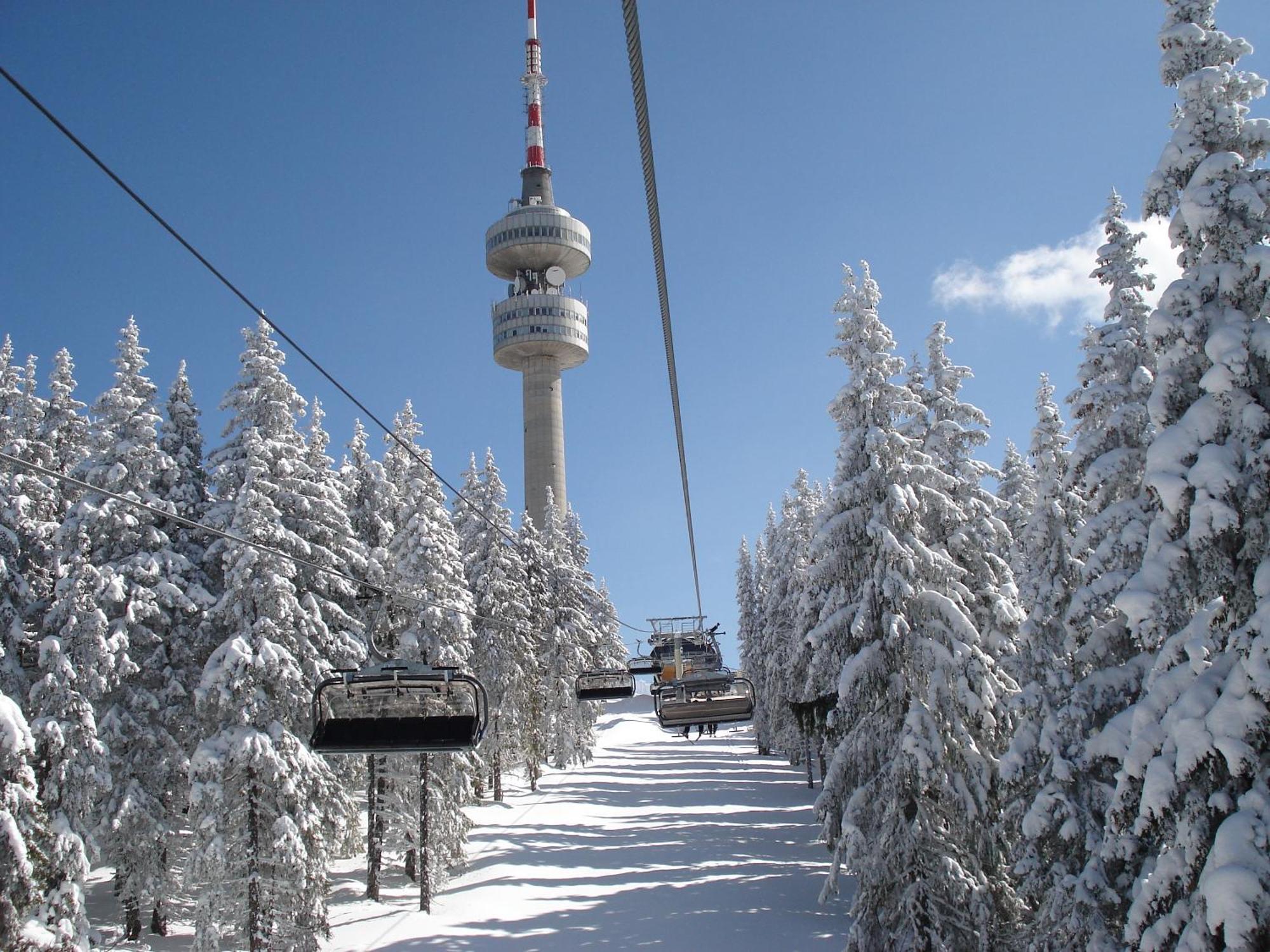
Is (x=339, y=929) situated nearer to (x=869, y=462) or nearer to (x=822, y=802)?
(x=822, y=802)

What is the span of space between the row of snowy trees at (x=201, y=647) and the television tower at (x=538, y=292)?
319 ft

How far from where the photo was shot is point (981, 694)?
20.5 meters

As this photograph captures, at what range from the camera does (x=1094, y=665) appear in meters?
17.0

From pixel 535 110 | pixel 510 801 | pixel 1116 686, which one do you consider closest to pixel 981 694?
pixel 1116 686

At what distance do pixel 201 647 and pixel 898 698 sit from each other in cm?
1977

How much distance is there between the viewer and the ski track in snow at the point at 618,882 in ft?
91.2

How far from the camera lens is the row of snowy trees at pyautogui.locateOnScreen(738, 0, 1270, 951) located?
10.9 metres

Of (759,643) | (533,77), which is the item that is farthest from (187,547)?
(533,77)

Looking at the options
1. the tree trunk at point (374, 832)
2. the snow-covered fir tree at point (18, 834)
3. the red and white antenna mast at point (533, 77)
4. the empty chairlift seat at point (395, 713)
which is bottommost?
the tree trunk at point (374, 832)

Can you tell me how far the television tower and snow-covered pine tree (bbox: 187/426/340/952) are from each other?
343 ft

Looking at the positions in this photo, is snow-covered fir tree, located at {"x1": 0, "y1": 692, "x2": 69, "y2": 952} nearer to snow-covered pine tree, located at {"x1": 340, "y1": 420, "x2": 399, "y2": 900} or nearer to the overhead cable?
the overhead cable

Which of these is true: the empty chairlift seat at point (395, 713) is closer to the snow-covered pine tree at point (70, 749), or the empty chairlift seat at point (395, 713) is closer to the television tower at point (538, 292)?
the snow-covered pine tree at point (70, 749)

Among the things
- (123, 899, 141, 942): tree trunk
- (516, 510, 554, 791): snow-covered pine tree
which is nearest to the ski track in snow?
(123, 899, 141, 942): tree trunk

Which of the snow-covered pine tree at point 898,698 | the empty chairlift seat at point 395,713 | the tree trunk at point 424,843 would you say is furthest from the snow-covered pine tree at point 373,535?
the empty chairlift seat at point 395,713
